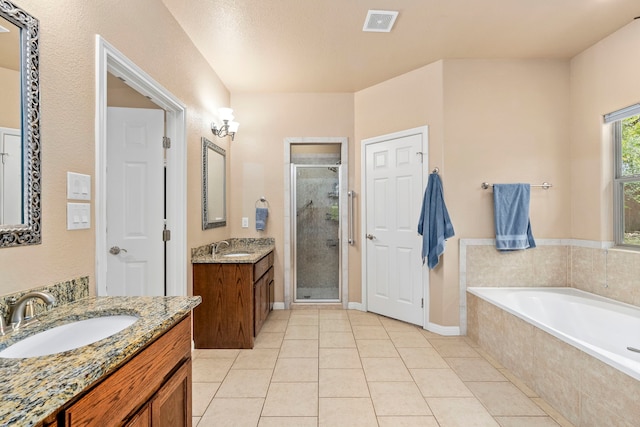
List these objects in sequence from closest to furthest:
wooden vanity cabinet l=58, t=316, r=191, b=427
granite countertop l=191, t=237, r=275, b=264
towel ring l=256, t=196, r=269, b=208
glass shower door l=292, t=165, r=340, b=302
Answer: wooden vanity cabinet l=58, t=316, r=191, b=427, granite countertop l=191, t=237, r=275, b=264, towel ring l=256, t=196, r=269, b=208, glass shower door l=292, t=165, r=340, b=302

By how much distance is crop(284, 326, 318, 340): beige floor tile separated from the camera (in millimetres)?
2957

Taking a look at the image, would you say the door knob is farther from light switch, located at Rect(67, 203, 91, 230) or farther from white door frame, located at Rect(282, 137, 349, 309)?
white door frame, located at Rect(282, 137, 349, 309)

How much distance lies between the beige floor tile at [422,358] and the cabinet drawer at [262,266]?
1456 mm

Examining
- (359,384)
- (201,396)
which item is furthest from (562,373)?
(201,396)

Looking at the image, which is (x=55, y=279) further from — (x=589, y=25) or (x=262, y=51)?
(x=589, y=25)

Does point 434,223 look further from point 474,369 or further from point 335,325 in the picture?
point 335,325

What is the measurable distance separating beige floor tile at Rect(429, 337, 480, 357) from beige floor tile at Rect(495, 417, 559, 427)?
0.79 metres

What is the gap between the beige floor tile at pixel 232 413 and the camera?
177 centimetres

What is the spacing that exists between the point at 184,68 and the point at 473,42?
8.25ft

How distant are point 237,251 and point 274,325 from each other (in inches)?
34.8

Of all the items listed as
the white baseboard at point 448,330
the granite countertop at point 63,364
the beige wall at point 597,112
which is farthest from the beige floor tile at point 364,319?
the granite countertop at point 63,364

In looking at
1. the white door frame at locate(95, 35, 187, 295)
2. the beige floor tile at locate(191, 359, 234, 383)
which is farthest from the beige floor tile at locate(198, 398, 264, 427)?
the white door frame at locate(95, 35, 187, 295)

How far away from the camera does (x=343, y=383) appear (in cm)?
216

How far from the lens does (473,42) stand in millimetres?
2732
